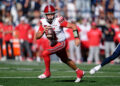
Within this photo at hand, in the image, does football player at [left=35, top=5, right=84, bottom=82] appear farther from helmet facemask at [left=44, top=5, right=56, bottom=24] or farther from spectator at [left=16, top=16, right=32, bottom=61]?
spectator at [left=16, top=16, right=32, bottom=61]

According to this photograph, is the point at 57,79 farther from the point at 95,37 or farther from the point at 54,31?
the point at 95,37

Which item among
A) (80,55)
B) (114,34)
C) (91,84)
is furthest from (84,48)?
(91,84)

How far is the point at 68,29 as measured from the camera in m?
19.4

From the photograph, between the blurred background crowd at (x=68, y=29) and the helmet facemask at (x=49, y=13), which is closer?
the helmet facemask at (x=49, y=13)

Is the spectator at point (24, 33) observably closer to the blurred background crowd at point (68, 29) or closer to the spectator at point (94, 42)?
the blurred background crowd at point (68, 29)

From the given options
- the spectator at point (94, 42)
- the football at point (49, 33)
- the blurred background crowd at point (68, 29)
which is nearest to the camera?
the football at point (49, 33)

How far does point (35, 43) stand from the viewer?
797 inches

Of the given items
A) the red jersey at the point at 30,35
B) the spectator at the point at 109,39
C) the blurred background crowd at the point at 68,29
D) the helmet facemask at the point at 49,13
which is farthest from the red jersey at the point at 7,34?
the helmet facemask at the point at 49,13

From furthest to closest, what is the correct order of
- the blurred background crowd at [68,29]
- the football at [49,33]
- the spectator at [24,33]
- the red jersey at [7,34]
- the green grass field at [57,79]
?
→ the red jersey at [7,34]
the spectator at [24,33]
the blurred background crowd at [68,29]
the football at [49,33]
the green grass field at [57,79]

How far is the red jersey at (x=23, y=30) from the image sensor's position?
19.6 m

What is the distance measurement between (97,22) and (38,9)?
3.13m

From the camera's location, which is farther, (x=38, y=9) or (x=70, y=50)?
(x=38, y=9)

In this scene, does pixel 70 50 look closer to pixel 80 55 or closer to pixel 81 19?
pixel 80 55

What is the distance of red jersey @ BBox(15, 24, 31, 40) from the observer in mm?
19594
